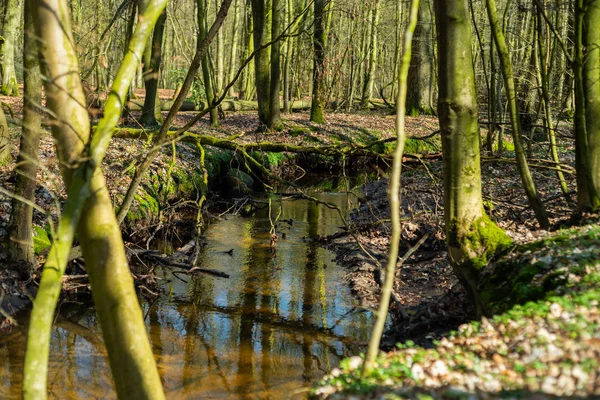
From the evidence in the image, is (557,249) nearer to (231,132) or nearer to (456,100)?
(456,100)

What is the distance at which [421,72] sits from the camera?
26.0 metres

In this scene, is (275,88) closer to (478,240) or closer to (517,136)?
(517,136)

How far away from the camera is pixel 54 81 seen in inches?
148

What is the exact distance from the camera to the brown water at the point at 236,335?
5.94 metres

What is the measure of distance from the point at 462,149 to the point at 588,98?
2114 millimetres

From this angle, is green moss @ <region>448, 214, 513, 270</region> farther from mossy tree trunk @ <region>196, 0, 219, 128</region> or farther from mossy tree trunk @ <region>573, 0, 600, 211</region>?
mossy tree trunk @ <region>196, 0, 219, 128</region>

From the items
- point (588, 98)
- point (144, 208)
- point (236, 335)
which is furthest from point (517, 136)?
point (144, 208)

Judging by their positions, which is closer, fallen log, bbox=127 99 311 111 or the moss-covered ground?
the moss-covered ground

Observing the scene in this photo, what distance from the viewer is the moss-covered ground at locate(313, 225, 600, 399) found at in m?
3.16

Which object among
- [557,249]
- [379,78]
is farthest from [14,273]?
[379,78]

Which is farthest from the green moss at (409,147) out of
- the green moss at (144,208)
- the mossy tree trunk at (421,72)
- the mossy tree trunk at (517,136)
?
the mossy tree trunk at (517,136)

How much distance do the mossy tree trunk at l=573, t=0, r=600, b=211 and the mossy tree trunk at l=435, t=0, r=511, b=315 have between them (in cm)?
169

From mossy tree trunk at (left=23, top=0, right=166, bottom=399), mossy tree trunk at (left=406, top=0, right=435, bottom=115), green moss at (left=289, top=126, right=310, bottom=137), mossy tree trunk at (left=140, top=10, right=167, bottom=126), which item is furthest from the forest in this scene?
mossy tree trunk at (left=406, top=0, right=435, bottom=115)

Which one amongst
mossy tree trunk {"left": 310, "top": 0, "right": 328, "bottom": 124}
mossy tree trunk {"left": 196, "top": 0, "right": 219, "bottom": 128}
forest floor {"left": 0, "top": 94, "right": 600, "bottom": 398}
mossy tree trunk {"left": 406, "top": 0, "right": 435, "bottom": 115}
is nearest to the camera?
forest floor {"left": 0, "top": 94, "right": 600, "bottom": 398}
